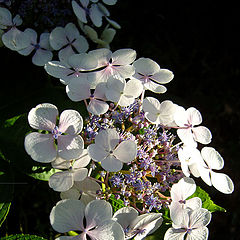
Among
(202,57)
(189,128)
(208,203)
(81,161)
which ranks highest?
(189,128)

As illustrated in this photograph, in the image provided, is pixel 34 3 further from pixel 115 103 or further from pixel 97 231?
pixel 97 231

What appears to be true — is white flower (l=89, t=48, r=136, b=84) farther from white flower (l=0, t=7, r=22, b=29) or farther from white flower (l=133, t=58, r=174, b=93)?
white flower (l=0, t=7, r=22, b=29)

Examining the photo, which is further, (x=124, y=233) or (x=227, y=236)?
(x=227, y=236)

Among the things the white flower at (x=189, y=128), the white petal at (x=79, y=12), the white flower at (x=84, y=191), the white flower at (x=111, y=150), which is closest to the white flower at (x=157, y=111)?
the white flower at (x=189, y=128)

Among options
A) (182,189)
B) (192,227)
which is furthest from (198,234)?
(182,189)

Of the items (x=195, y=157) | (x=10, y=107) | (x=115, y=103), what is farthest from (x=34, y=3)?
(x=195, y=157)

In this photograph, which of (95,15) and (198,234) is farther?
(95,15)

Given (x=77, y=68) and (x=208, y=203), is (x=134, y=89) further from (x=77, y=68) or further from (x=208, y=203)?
(x=208, y=203)
